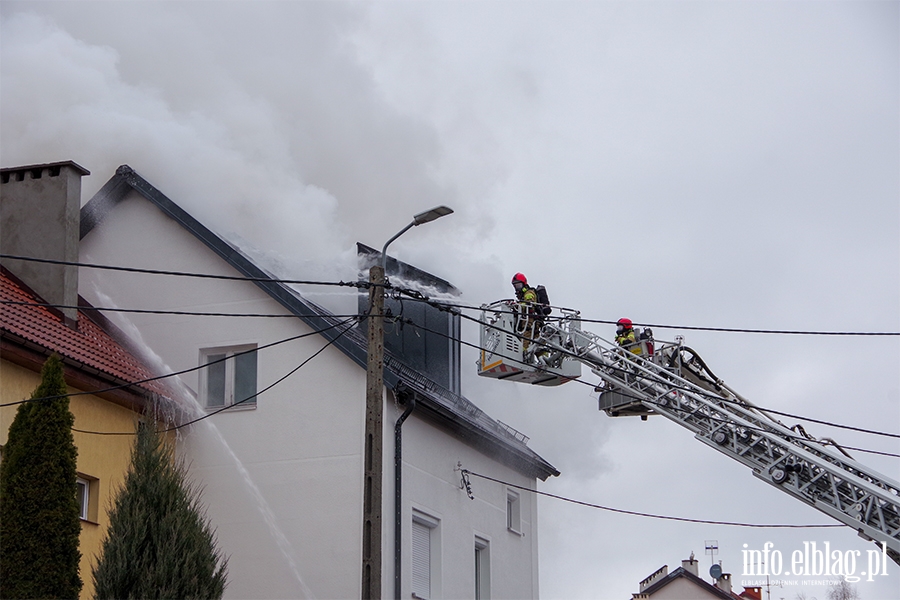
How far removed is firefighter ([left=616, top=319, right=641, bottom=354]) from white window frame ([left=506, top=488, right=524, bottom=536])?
4493 millimetres

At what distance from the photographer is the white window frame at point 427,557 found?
19141 millimetres

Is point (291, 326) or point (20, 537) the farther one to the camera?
point (291, 326)

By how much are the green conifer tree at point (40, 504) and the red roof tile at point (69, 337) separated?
2.45m

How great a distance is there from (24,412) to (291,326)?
616 centimetres

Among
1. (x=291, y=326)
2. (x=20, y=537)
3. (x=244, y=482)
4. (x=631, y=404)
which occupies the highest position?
(x=291, y=326)

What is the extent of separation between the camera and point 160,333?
798 inches

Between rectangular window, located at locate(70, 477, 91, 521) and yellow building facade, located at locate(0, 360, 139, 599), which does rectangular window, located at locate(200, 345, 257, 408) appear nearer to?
yellow building facade, located at locate(0, 360, 139, 599)

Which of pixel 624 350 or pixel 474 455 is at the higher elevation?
pixel 624 350

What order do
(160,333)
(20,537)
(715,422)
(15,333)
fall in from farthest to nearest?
(160,333) < (715,422) < (15,333) < (20,537)

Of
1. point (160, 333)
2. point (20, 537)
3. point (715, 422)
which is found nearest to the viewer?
point (20, 537)

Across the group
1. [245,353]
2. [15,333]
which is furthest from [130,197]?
[15,333]

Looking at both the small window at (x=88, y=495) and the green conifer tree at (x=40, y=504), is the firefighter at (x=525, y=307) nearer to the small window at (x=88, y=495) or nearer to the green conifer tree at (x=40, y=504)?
the small window at (x=88, y=495)

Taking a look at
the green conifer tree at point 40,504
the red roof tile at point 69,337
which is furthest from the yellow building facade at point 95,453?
the green conifer tree at point 40,504

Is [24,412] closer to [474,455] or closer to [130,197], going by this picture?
[130,197]
